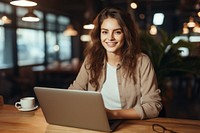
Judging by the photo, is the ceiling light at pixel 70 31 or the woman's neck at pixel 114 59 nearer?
the woman's neck at pixel 114 59

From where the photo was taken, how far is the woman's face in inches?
58.1

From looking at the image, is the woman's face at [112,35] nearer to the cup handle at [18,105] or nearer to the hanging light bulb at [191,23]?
the cup handle at [18,105]

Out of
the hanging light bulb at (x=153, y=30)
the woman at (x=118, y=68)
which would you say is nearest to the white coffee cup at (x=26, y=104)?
the woman at (x=118, y=68)

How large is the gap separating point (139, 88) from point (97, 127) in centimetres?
45

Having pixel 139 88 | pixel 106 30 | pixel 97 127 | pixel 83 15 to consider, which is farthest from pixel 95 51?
pixel 83 15

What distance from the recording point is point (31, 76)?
5.76m

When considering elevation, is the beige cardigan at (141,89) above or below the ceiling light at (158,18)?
below

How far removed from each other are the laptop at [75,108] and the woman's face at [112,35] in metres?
0.48

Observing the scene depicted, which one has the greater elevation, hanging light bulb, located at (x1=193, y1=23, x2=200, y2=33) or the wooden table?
hanging light bulb, located at (x1=193, y1=23, x2=200, y2=33)

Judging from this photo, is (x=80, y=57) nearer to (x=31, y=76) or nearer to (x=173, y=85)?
(x=31, y=76)

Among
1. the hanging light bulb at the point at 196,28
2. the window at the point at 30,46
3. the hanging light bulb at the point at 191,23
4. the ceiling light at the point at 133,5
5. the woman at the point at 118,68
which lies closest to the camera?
the woman at the point at 118,68

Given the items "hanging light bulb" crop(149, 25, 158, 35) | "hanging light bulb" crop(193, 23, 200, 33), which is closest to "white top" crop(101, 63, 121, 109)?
"hanging light bulb" crop(149, 25, 158, 35)

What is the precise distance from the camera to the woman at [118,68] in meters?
1.46

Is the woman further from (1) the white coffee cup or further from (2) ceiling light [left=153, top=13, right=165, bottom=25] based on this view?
(2) ceiling light [left=153, top=13, right=165, bottom=25]
